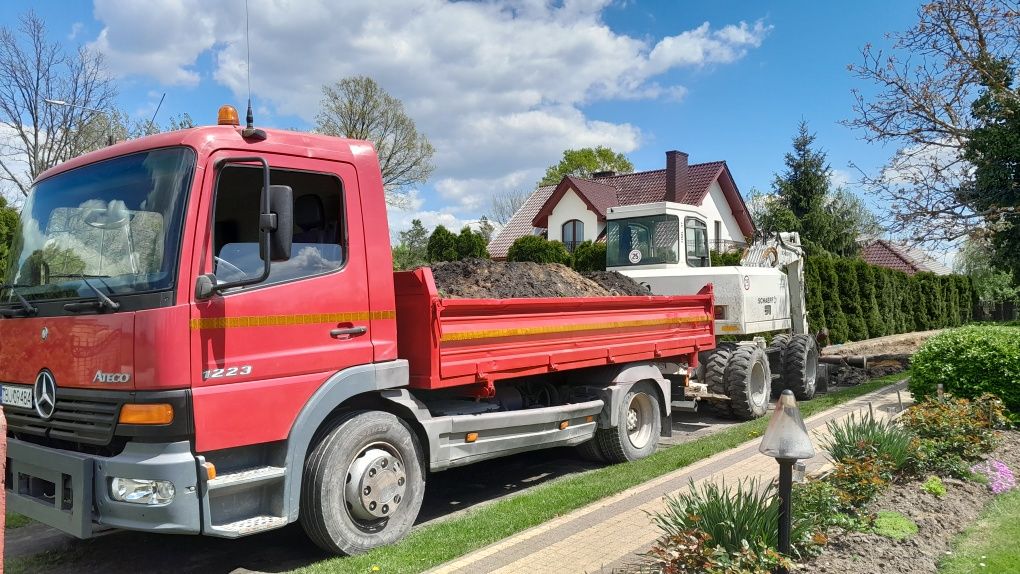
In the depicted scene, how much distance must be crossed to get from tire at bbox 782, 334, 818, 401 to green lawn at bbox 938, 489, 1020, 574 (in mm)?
6895

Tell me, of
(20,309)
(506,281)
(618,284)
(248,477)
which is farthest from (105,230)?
(618,284)

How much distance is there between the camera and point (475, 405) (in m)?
6.34

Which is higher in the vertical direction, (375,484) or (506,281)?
(506,281)

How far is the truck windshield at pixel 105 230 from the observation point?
4.39m

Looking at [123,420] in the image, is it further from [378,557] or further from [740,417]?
[740,417]

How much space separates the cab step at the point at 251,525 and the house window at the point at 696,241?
8.18 meters

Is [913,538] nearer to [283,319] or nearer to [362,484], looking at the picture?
[362,484]

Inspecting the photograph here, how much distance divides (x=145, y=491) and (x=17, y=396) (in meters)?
1.40

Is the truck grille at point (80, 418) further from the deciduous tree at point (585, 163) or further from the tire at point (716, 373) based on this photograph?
the deciduous tree at point (585, 163)

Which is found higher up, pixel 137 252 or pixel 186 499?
pixel 137 252

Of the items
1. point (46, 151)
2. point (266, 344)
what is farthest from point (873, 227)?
point (46, 151)

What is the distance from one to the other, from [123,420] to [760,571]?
358cm

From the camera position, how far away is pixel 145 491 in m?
4.18

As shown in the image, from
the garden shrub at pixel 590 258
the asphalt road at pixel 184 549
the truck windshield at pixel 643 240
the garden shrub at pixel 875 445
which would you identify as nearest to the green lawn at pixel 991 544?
the garden shrub at pixel 875 445
